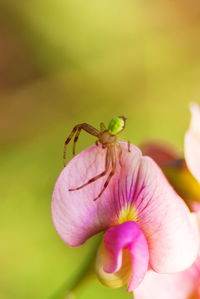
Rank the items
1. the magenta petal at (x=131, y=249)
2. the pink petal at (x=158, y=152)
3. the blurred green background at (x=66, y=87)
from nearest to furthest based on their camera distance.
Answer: the magenta petal at (x=131, y=249)
the pink petal at (x=158, y=152)
the blurred green background at (x=66, y=87)

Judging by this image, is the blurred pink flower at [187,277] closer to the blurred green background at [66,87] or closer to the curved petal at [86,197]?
the curved petal at [86,197]

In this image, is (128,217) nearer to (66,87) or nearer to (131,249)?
(131,249)

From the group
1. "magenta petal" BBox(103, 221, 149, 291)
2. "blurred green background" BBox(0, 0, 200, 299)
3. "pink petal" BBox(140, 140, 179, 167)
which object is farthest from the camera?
"blurred green background" BBox(0, 0, 200, 299)

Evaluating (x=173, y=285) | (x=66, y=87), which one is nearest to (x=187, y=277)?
(x=173, y=285)

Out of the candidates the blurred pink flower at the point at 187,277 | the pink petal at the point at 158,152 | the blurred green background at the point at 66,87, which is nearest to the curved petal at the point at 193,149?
the blurred pink flower at the point at 187,277

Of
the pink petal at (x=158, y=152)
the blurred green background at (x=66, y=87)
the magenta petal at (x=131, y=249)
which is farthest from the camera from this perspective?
the blurred green background at (x=66, y=87)

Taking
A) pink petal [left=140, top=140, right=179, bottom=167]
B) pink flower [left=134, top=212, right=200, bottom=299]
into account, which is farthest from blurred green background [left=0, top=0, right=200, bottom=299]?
pink flower [left=134, top=212, right=200, bottom=299]

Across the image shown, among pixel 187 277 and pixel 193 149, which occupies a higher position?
pixel 193 149

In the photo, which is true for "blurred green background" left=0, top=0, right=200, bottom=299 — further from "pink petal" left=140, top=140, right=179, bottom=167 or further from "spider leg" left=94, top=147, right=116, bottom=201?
"spider leg" left=94, top=147, right=116, bottom=201
